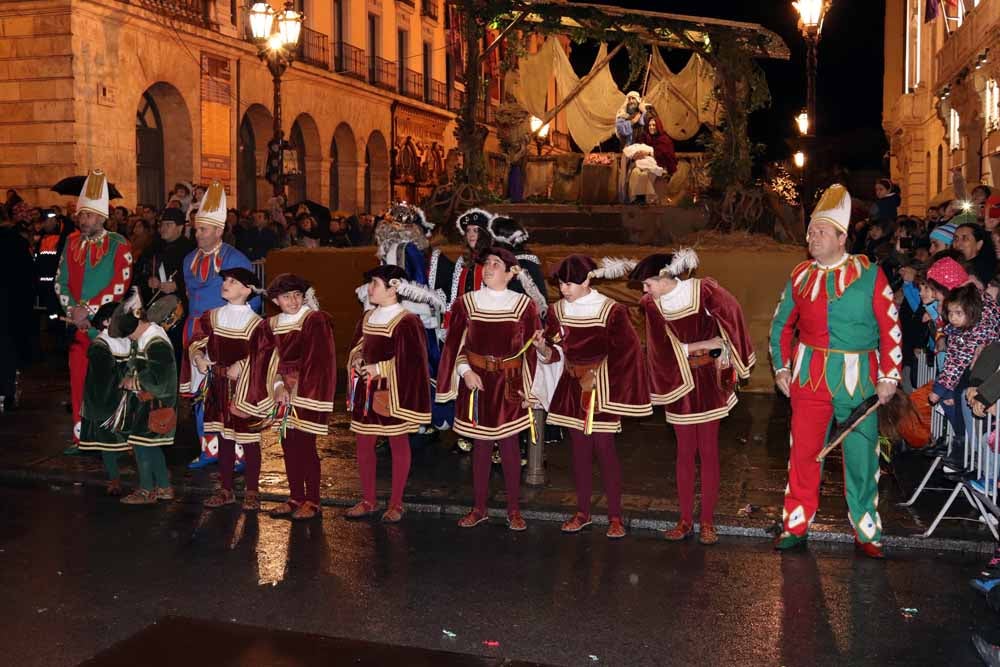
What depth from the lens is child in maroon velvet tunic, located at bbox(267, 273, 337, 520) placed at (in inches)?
280

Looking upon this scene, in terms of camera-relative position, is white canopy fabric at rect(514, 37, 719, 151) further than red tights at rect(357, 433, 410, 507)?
Yes

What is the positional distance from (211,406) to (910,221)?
26.3 ft

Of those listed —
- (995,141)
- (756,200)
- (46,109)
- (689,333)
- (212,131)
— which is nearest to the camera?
(689,333)

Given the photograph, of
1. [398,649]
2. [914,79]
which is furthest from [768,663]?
[914,79]

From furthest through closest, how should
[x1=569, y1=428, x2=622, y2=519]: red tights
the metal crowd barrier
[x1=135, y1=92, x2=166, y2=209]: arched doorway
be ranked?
[x1=135, y1=92, x2=166, y2=209]: arched doorway < [x1=569, y1=428, x2=622, y2=519]: red tights < the metal crowd barrier

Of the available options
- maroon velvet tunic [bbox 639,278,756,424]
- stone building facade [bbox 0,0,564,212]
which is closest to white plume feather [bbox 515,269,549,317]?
maroon velvet tunic [bbox 639,278,756,424]

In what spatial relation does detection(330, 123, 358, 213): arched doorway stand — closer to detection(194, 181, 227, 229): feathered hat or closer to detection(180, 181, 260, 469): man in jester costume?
detection(180, 181, 260, 469): man in jester costume

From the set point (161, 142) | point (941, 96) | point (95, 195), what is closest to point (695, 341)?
point (95, 195)

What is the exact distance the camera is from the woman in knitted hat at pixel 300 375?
7.11 m

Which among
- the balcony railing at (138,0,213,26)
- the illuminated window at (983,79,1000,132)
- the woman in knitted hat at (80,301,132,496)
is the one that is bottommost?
the woman in knitted hat at (80,301,132,496)

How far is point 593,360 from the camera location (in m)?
6.70

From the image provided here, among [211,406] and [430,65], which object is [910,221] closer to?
[211,406]

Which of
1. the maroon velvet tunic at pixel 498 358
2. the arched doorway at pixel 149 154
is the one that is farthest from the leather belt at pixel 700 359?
the arched doorway at pixel 149 154

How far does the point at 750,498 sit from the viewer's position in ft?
25.0
